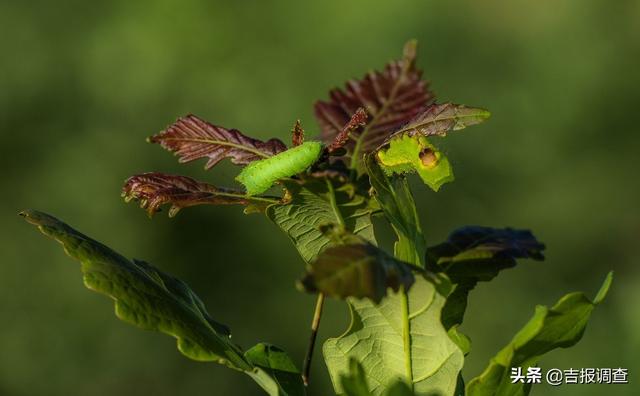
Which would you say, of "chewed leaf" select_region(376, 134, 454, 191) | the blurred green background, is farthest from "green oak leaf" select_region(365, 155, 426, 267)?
the blurred green background

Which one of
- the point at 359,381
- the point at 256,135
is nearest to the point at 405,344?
the point at 359,381

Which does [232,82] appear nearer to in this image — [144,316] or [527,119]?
[527,119]

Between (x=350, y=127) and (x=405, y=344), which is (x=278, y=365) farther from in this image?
(x=350, y=127)

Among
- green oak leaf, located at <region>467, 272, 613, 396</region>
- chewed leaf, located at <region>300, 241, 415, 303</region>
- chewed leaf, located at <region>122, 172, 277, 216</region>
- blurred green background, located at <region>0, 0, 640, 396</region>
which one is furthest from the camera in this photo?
blurred green background, located at <region>0, 0, 640, 396</region>

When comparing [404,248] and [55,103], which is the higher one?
[55,103]

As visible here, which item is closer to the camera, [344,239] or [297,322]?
[344,239]

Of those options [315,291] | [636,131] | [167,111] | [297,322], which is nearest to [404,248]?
[315,291]

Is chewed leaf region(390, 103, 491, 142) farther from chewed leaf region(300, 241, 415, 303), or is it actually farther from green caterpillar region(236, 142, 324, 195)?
chewed leaf region(300, 241, 415, 303)
